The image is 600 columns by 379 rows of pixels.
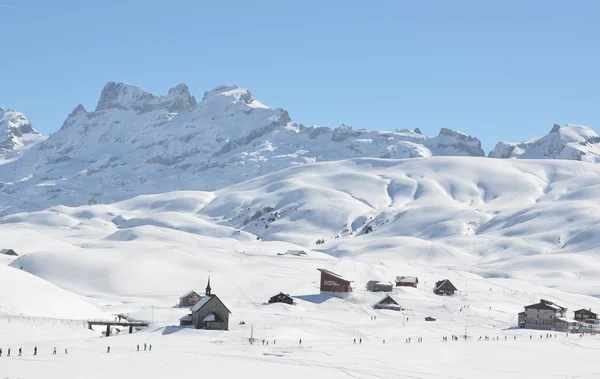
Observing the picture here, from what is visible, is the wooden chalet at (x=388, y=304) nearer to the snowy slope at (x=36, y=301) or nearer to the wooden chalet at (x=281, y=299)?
the wooden chalet at (x=281, y=299)

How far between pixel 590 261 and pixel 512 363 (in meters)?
134

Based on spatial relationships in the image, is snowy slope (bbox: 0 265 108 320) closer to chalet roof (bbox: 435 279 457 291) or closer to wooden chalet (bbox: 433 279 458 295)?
wooden chalet (bbox: 433 279 458 295)

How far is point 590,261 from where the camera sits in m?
192

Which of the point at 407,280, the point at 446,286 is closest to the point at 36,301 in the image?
the point at 407,280

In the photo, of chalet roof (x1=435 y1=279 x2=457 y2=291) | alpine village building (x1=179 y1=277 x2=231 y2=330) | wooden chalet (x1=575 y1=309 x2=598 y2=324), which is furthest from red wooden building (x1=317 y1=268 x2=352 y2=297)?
alpine village building (x1=179 y1=277 x2=231 y2=330)

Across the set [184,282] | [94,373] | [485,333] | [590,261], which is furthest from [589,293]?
[94,373]

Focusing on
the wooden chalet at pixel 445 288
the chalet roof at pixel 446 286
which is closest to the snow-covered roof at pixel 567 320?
the wooden chalet at pixel 445 288

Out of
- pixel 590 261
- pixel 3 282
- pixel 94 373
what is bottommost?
pixel 94 373

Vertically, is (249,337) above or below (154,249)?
below

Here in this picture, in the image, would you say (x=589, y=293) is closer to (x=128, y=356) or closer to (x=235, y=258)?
(x=235, y=258)

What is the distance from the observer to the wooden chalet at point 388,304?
383ft

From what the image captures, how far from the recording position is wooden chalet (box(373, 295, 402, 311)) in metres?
117

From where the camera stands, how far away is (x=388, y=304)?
117250 millimetres

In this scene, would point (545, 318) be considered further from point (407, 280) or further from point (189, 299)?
point (189, 299)
